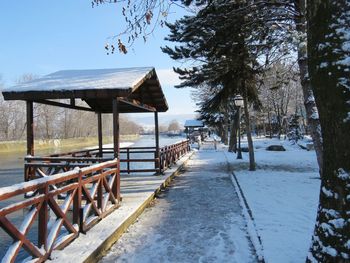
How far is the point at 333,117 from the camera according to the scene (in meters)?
3.69

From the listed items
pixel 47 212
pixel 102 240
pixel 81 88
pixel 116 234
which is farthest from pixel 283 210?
pixel 81 88

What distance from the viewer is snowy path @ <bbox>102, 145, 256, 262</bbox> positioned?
542 cm

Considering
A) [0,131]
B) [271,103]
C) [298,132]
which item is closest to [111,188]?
[298,132]

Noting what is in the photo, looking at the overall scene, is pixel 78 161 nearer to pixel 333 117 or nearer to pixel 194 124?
pixel 333 117

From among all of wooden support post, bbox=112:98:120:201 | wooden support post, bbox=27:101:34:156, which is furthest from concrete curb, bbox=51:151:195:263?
wooden support post, bbox=27:101:34:156

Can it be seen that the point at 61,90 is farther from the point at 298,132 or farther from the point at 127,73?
the point at 298,132

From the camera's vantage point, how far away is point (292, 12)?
35.6ft

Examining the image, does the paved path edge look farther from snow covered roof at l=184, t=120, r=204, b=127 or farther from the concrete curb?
snow covered roof at l=184, t=120, r=204, b=127

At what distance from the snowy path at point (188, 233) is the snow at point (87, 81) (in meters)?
3.01

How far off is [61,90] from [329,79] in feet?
21.4

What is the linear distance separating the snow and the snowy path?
9.87 ft

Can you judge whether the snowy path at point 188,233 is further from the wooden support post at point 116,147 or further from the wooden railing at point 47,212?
the wooden support post at point 116,147

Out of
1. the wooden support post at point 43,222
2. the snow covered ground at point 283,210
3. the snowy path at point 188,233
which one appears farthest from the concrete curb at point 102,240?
the snow covered ground at point 283,210

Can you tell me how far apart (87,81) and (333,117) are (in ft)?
23.1
